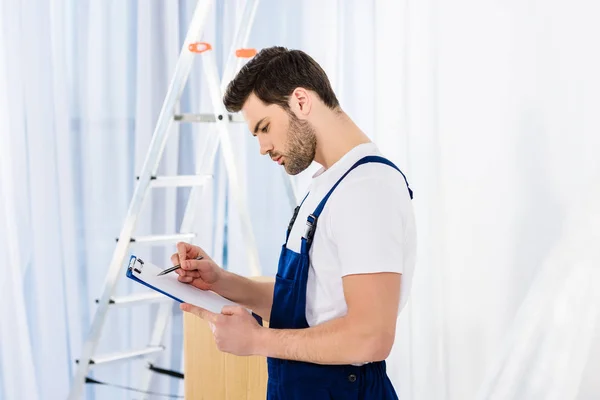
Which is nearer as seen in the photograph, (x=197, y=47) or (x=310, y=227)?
(x=310, y=227)

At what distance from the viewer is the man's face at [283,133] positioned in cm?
136

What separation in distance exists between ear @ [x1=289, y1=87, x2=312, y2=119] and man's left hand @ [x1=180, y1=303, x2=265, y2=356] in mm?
387

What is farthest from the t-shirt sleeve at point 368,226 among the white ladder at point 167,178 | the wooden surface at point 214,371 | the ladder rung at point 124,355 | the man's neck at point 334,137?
the ladder rung at point 124,355

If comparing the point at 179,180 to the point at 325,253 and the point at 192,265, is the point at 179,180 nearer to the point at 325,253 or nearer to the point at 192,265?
the point at 192,265

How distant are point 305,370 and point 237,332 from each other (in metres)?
0.16

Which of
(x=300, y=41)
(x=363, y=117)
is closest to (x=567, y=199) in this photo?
(x=363, y=117)

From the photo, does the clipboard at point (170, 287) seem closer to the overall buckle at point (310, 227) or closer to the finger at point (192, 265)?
the finger at point (192, 265)

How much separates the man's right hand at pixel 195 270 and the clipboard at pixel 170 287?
0.25 feet

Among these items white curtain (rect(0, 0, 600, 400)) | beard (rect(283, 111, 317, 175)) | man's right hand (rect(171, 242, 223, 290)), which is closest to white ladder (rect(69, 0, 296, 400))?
white curtain (rect(0, 0, 600, 400))

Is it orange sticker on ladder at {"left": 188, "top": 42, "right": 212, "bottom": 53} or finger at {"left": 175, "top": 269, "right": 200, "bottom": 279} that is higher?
orange sticker on ladder at {"left": 188, "top": 42, "right": 212, "bottom": 53}

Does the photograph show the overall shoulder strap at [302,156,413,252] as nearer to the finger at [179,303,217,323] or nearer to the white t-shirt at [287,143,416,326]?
the white t-shirt at [287,143,416,326]

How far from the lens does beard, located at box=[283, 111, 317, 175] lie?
135 cm

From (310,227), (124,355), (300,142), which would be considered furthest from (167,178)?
(310,227)

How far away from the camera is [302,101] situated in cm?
133
